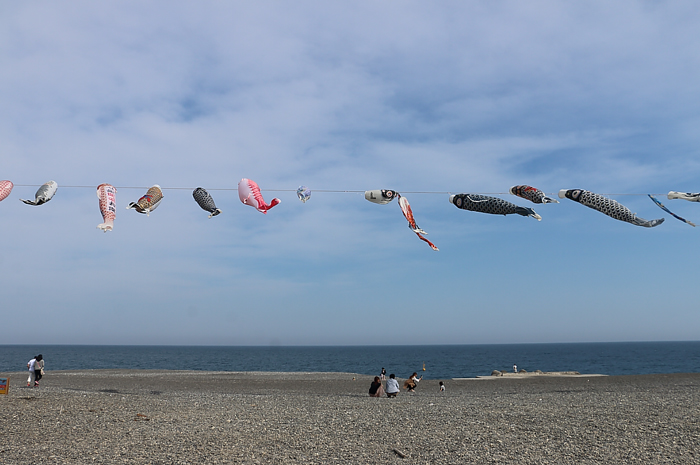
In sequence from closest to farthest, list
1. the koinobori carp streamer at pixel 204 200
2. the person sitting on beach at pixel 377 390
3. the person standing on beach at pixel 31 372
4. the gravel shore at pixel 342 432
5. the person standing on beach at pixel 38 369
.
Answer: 1. the gravel shore at pixel 342 432
2. the koinobori carp streamer at pixel 204 200
3. the person sitting on beach at pixel 377 390
4. the person standing on beach at pixel 38 369
5. the person standing on beach at pixel 31 372

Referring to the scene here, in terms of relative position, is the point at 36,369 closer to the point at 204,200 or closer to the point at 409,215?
the point at 204,200

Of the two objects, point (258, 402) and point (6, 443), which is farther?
point (258, 402)

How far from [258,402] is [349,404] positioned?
326 centimetres

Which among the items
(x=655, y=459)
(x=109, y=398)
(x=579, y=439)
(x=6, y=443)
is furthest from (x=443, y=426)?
(x=109, y=398)

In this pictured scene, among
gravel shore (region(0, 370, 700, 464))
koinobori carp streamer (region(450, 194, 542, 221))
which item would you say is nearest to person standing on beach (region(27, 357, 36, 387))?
gravel shore (region(0, 370, 700, 464))

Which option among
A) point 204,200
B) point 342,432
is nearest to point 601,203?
point 342,432

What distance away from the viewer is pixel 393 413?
45.6 feet

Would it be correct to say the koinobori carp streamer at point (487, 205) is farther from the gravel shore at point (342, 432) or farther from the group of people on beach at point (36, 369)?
the group of people on beach at point (36, 369)

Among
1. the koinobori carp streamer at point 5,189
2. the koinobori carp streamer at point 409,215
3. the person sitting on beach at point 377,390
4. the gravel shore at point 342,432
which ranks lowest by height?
the person sitting on beach at point 377,390

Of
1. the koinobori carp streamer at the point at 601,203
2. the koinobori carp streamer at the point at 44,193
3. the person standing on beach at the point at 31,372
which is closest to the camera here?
the koinobori carp streamer at the point at 601,203

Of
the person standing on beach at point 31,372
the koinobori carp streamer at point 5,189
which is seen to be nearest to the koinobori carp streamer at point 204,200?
the koinobori carp streamer at point 5,189

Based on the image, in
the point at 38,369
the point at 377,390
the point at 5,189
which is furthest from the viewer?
the point at 38,369

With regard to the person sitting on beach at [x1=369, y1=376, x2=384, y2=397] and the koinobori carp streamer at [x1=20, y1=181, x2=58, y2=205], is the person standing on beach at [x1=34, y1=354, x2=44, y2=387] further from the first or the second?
the person sitting on beach at [x1=369, y1=376, x2=384, y2=397]

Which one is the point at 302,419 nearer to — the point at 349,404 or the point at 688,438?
the point at 349,404
